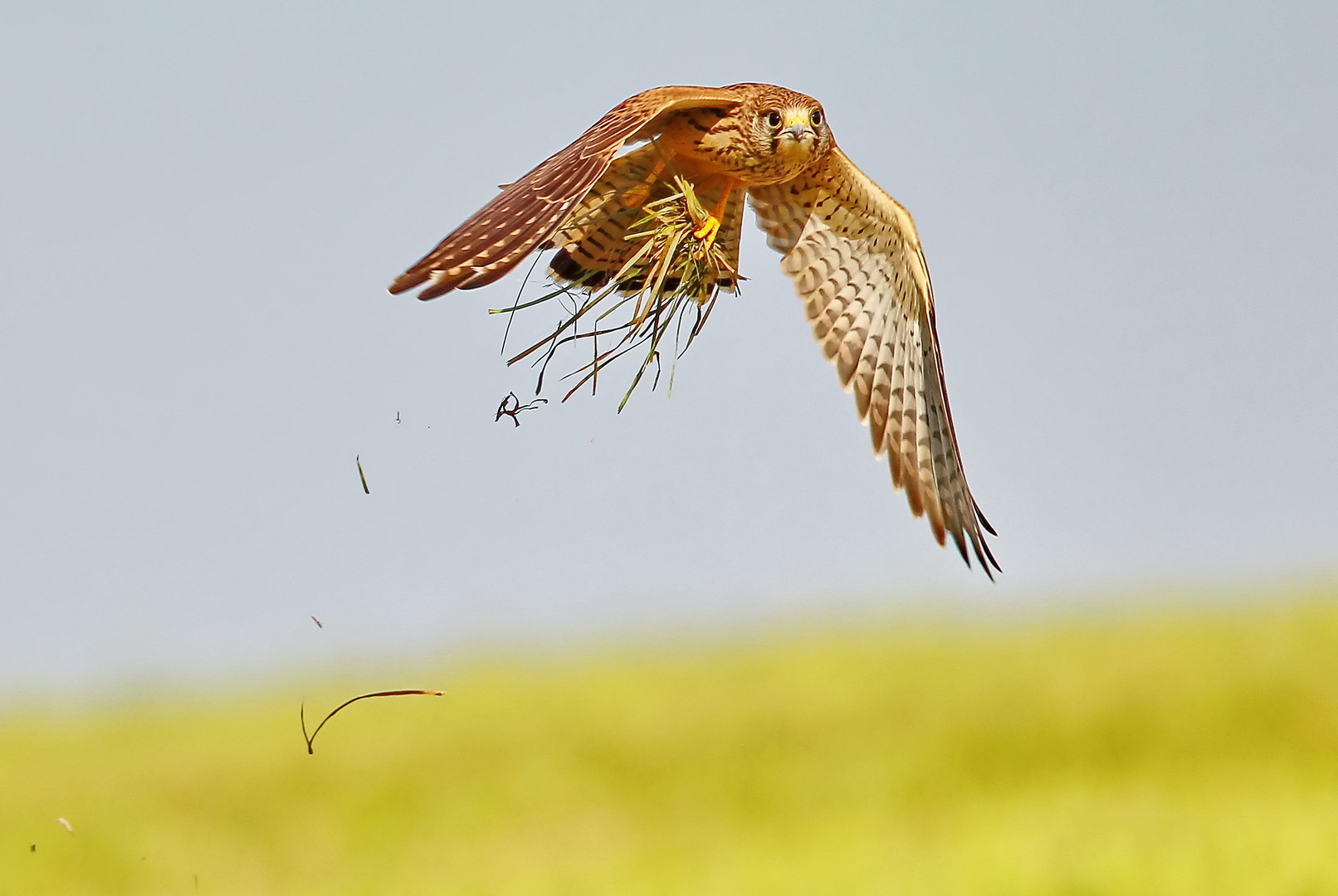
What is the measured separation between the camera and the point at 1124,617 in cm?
1664

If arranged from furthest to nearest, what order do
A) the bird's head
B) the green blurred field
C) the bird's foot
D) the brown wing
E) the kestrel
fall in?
the green blurred field → the bird's head → the bird's foot → the kestrel → the brown wing

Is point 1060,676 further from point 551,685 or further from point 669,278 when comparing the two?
point 669,278

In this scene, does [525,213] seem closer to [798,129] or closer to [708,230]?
[708,230]

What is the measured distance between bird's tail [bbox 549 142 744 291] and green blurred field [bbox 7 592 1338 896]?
19.5 ft

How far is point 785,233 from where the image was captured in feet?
21.1

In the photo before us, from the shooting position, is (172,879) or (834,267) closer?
(834,267)

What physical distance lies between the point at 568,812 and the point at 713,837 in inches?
50.5

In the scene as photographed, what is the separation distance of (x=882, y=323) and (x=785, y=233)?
1.96 ft

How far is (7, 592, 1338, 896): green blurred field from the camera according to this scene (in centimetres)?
1162

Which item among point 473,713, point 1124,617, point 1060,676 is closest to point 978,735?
point 1060,676

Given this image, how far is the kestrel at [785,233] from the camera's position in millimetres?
4016

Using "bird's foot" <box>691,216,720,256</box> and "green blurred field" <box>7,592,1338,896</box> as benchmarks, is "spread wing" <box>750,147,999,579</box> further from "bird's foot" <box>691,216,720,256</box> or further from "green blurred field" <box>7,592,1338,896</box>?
"green blurred field" <box>7,592,1338,896</box>

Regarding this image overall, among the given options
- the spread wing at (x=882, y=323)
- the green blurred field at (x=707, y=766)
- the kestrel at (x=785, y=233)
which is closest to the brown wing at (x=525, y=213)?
the kestrel at (x=785, y=233)

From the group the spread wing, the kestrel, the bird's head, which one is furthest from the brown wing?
the spread wing
